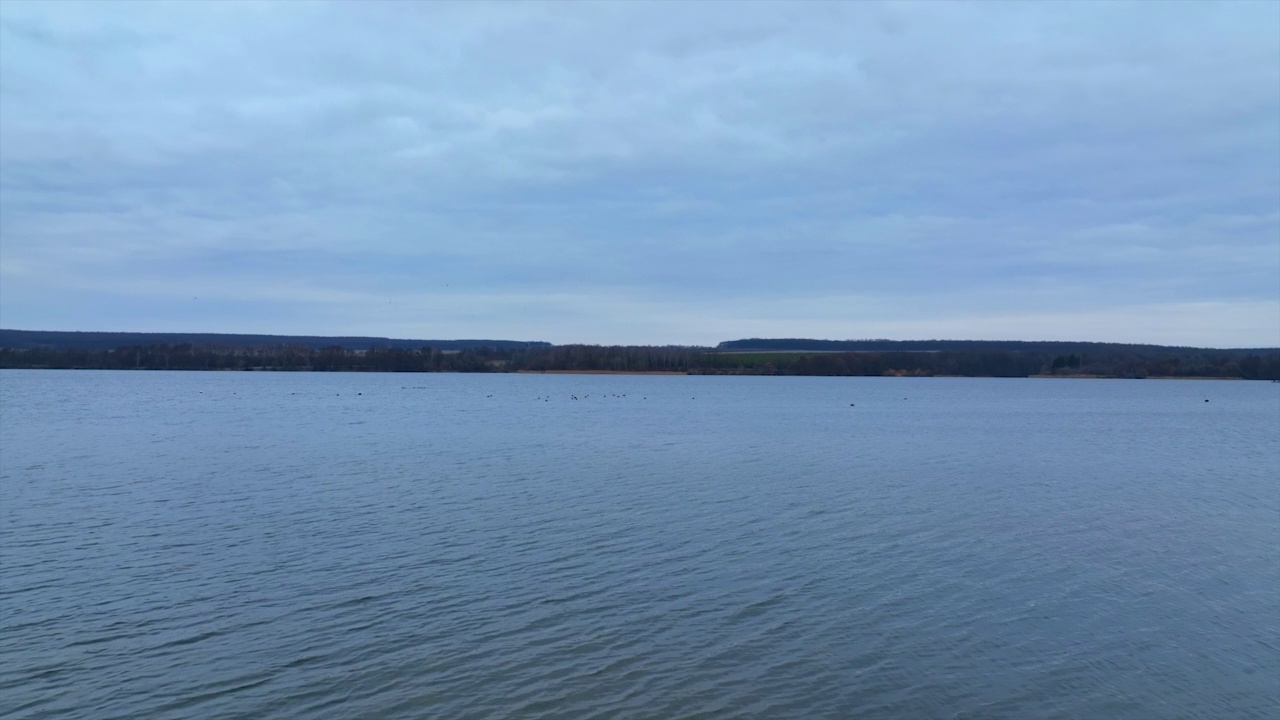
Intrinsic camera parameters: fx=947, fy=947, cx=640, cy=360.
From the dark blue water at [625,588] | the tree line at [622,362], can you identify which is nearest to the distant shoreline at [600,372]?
the tree line at [622,362]

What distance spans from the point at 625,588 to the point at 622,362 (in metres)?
134

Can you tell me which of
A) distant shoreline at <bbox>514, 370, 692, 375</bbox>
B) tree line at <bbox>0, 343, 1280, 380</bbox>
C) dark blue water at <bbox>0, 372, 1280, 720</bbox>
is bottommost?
dark blue water at <bbox>0, 372, 1280, 720</bbox>

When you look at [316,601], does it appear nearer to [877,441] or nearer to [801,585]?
[801,585]

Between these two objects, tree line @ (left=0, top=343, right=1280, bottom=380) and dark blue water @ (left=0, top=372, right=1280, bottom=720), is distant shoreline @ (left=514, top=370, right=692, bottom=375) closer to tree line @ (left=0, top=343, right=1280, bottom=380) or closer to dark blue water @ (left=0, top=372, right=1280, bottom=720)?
tree line @ (left=0, top=343, right=1280, bottom=380)

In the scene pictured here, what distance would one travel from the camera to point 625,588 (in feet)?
38.0

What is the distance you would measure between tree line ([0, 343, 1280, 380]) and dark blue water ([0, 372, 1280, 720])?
118 metres

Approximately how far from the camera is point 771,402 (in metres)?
66.0

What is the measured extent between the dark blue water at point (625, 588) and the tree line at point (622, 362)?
118034 mm

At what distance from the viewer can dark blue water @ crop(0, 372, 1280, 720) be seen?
27.2 feet

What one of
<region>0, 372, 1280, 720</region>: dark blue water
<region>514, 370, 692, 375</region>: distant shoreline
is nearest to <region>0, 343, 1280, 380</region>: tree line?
<region>514, 370, 692, 375</region>: distant shoreline

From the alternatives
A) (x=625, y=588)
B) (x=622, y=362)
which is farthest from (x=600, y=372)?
(x=625, y=588)

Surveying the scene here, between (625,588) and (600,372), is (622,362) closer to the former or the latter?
(600,372)

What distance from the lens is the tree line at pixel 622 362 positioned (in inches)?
5600

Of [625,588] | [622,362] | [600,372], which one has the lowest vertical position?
[625,588]
